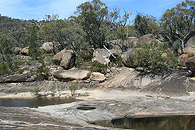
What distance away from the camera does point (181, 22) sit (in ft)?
107

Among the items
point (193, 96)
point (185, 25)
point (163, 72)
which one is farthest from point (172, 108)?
point (185, 25)

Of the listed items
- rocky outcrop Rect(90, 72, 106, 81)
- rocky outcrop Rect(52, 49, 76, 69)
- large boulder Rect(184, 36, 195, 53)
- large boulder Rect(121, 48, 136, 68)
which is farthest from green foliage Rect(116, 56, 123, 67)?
large boulder Rect(184, 36, 195, 53)

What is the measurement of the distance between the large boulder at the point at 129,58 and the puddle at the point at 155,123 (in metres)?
17.3

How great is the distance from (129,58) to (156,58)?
19.6ft

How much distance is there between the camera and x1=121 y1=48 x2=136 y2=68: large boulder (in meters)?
30.3

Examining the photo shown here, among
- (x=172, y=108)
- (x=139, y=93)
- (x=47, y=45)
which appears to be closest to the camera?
(x=172, y=108)

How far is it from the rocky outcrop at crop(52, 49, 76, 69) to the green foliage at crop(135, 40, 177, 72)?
1354 cm

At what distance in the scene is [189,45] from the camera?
1250 inches

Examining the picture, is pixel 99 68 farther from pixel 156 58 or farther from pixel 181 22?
pixel 181 22

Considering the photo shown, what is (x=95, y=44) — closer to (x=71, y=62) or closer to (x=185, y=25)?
(x=71, y=62)

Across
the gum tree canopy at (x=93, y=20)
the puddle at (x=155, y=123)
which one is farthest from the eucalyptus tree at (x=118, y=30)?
the puddle at (x=155, y=123)

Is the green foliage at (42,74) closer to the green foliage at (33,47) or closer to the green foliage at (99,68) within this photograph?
the green foliage at (99,68)

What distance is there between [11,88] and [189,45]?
102 ft

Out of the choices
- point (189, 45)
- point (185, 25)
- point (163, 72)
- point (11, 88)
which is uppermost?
point (185, 25)
